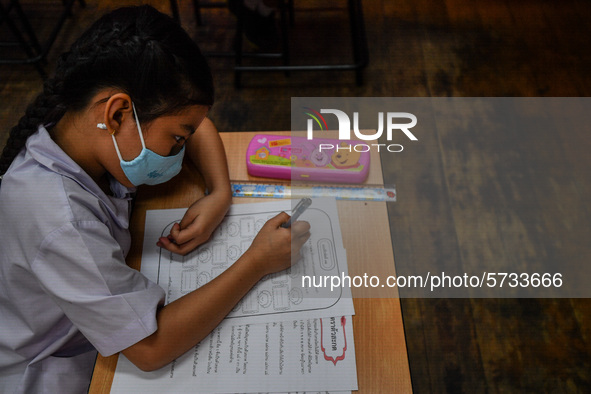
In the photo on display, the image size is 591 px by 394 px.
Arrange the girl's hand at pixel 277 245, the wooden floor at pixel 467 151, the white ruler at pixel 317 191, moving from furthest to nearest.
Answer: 1. the wooden floor at pixel 467 151
2. the white ruler at pixel 317 191
3. the girl's hand at pixel 277 245

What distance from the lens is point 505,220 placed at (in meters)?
1.77

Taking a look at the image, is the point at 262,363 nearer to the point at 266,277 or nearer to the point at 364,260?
the point at 266,277

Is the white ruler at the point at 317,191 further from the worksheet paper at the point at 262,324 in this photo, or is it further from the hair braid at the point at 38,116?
the hair braid at the point at 38,116

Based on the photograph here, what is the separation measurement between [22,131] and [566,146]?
2.03m

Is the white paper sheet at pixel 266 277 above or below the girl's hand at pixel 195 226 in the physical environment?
below

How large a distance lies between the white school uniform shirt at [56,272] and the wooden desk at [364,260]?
65 millimetres

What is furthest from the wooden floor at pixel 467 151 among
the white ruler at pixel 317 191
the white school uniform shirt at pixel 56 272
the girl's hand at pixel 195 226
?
the white school uniform shirt at pixel 56 272

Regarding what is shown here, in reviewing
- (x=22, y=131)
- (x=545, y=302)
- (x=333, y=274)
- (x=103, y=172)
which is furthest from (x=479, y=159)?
(x=22, y=131)

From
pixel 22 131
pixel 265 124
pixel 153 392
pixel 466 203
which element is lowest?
pixel 466 203

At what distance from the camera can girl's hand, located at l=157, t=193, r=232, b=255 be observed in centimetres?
84

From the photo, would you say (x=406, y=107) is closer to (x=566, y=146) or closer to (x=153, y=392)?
(x=566, y=146)

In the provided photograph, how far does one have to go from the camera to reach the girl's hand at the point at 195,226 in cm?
84

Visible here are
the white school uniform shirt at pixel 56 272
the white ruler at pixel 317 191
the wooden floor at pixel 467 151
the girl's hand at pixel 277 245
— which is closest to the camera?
the white school uniform shirt at pixel 56 272

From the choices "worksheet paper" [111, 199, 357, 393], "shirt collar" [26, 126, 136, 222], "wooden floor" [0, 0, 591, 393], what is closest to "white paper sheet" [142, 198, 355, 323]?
"worksheet paper" [111, 199, 357, 393]
